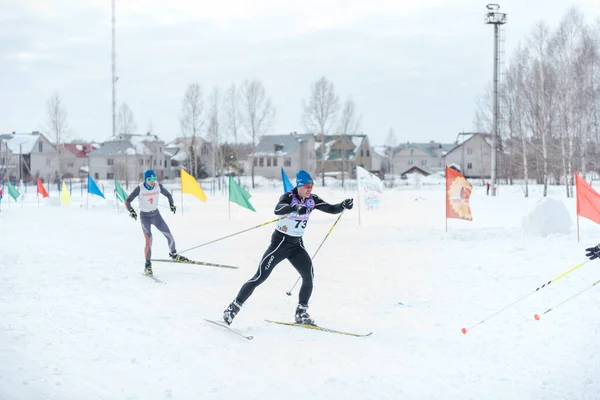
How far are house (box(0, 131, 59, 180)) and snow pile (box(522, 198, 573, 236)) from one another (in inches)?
2874

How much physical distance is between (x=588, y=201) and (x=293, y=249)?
26.0ft

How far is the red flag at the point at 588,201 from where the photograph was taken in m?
12.1

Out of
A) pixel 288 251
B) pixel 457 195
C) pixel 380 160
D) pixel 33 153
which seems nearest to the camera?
pixel 288 251

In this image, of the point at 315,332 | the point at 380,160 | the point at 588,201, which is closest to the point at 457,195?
the point at 588,201

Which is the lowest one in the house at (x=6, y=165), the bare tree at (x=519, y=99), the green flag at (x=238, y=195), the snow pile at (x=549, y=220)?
the snow pile at (x=549, y=220)

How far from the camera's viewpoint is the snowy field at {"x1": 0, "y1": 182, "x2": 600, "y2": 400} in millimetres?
5137

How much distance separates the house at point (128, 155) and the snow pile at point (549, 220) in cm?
6458

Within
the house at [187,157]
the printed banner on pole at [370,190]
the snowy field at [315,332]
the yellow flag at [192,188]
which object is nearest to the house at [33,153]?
the house at [187,157]

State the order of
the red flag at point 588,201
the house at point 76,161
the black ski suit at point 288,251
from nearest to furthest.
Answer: the black ski suit at point 288,251 → the red flag at point 588,201 → the house at point 76,161

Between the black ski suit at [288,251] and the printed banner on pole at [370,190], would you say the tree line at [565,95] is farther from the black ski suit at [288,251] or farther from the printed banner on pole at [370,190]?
the black ski suit at [288,251]

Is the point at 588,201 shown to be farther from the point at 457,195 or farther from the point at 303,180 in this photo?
the point at 303,180

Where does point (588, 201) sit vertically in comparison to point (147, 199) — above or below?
below

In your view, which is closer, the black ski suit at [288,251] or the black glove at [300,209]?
the black glove at [300,209]

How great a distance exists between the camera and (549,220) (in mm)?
14992
